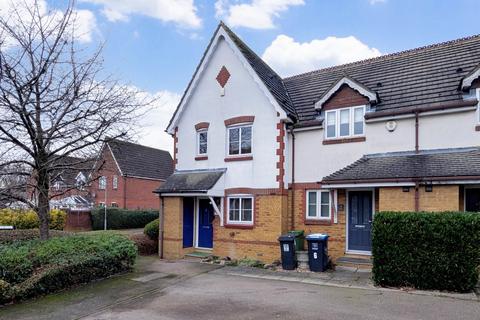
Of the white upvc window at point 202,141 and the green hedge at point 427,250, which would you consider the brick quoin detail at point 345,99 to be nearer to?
the green hedge at point 427,250

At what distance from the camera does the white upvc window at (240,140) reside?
15273mm

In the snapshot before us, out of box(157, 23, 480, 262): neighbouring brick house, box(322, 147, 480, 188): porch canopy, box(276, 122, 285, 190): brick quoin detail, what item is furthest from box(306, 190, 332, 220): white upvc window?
box(322, 147, 480, 188): porch canopy

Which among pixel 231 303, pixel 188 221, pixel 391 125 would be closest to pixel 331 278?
pixel 231 303

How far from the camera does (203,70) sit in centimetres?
1656

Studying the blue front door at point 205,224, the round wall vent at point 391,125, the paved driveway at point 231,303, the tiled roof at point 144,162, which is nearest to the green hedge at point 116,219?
the tiled roof at point 144,162

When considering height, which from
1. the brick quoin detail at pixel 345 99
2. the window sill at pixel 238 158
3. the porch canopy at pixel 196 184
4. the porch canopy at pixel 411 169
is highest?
the brick quoin detail at pixel 345 99

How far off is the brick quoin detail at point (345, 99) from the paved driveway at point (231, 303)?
22.0 feet

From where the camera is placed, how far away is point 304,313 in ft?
26.1

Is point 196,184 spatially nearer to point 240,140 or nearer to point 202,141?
point 202,141

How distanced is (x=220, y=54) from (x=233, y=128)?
10.7ft

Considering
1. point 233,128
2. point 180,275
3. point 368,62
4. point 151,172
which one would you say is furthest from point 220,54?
point 151,172

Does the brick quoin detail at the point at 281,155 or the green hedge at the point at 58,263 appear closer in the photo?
the green hedge at the point at 58,263

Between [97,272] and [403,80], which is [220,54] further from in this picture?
[97,272]

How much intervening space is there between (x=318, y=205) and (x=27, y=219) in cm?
1850
